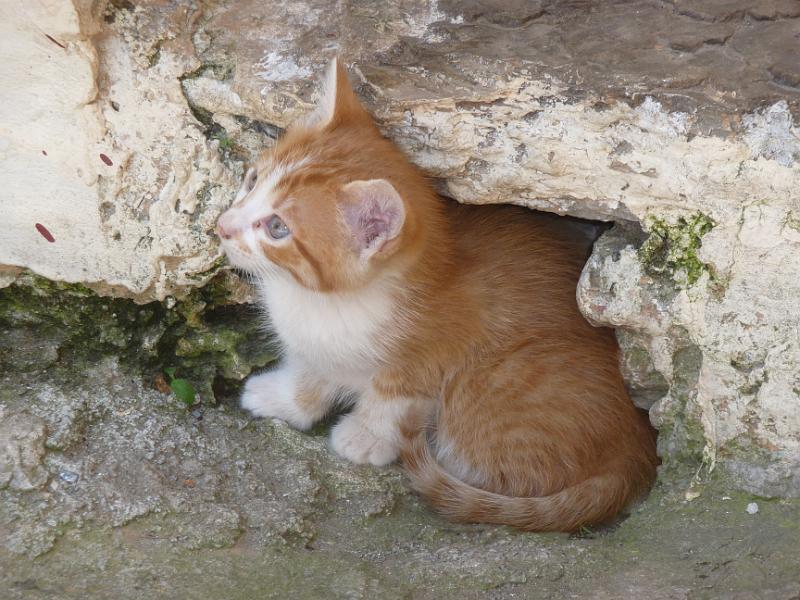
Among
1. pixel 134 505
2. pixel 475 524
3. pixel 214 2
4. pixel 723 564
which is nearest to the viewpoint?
pixel 723 564

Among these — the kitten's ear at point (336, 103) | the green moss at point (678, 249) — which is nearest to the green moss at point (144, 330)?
the kitten's ear at point (336, 103)

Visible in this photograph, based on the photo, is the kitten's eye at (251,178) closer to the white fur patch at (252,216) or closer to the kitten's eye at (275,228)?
the white fur patch at (252,216)

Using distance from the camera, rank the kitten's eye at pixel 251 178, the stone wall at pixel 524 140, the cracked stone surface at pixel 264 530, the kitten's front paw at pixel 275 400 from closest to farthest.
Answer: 1. the cracked stone surface at pixel 264 530
2. the stone wall at pixel 524 140
3. the kitten's eye at pixel 251 178
4. the kitten's front paw at pixel 275 400

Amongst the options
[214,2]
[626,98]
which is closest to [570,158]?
[626,98]

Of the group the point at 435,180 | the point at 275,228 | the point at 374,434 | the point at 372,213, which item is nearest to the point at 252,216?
the point at 275,228

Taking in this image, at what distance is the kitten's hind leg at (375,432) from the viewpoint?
2553 millimetres

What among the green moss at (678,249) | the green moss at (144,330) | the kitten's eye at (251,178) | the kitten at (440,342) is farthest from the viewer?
the green moss at (144,330)

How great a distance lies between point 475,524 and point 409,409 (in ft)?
1.30

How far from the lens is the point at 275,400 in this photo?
2670 mm

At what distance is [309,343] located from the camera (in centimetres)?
248

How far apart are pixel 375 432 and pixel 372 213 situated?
2.50 ft

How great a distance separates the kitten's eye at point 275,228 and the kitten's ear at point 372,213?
17cm

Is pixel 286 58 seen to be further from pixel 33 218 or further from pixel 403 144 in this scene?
pixel 33 218

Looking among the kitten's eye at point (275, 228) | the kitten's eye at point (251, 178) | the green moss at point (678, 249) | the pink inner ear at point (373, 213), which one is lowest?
the kitten's eye at point (275, 228)
